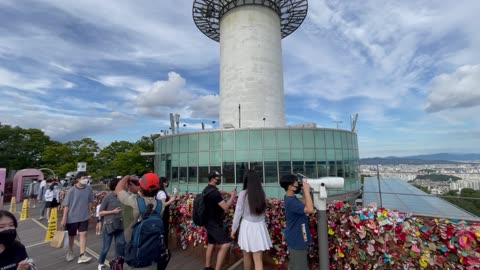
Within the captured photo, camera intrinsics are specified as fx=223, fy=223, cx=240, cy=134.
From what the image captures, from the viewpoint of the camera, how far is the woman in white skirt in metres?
3.59

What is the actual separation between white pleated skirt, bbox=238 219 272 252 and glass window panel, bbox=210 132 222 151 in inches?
716

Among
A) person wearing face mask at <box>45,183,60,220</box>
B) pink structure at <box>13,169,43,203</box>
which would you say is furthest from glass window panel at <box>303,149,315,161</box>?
pink structure at <box>13,169,43,203</box>

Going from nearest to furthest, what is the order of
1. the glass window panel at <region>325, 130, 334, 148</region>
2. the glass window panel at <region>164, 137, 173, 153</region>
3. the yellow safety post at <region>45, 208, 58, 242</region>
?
the yellow safety post at <region>45, 208, 58, 242</region>, the glass window panel at <region>325, 130, 334, 148</region>, the glass window panel at <region>164, 137, 173, 153</region>

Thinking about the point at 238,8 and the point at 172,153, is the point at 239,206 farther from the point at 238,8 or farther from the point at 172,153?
the point at 238,8

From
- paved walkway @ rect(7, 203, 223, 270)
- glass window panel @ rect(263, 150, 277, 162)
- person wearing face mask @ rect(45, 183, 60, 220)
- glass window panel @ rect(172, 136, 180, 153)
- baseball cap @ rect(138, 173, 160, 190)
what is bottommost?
paved walkway @ rect(7, 203, 223, 270)

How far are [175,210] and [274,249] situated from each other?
10.2ft

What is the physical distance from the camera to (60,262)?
5539 millimetres

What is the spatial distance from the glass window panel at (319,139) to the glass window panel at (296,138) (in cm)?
168

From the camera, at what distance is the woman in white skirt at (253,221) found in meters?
3.59

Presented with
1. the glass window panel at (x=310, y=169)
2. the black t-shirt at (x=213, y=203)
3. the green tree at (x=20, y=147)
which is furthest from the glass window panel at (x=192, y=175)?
the green tree at (x=20, y=147)

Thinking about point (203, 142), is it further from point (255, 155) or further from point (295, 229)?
point (295, 229)

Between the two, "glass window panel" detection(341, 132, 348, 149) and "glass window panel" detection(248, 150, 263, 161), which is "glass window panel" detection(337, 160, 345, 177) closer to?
"glass window panel" detection(341, 132, 348, 149)

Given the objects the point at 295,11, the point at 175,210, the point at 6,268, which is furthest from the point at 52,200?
the point at 295,11

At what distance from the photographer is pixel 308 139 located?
70.5 ft
